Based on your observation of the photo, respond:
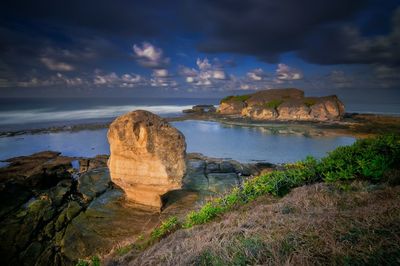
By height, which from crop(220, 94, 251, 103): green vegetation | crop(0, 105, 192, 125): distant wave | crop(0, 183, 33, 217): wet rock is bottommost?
crop(0, 183, 33, 217): wet rock

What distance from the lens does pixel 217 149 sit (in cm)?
3347

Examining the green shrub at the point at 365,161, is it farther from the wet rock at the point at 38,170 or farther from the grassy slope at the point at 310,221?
the wet rock at the point at 38,170

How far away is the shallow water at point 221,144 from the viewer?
1177 inches

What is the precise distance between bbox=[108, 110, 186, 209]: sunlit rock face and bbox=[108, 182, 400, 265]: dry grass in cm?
642

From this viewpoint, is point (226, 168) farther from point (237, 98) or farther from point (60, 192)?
point (237, 98)

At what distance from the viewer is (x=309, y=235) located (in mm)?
3537

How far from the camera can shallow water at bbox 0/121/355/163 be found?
29906 millimetres

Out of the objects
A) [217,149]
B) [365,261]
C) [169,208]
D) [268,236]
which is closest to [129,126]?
[169,208]

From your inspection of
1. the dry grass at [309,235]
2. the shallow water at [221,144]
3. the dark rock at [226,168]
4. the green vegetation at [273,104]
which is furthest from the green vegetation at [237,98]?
the dry grass at [309,235]

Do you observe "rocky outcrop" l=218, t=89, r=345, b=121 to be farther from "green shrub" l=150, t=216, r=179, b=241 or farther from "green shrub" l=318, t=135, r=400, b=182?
"green shrub" l=150, t=216, r=179, b=241

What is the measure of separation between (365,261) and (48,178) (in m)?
20.5

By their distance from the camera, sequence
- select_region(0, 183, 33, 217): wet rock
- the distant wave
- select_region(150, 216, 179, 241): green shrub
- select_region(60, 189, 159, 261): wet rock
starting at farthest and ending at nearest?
the distant wave, select_region(0, 183, 33, 217): wet rock, select_region(60, 189, 159, 261): wet rock, select_region(150, 216, 179, 241): green shrub

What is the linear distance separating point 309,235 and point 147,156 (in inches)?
370

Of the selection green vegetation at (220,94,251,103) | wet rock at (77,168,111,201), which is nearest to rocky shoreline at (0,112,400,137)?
green vegetation at (220,94,251,103)
